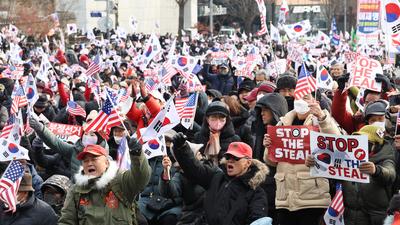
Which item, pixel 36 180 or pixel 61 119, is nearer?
pixel 36 180

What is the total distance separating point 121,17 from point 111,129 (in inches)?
2215

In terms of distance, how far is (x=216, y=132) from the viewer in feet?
28.9

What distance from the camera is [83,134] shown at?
362 inches

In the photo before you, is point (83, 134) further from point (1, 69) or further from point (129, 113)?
point (1, 69)

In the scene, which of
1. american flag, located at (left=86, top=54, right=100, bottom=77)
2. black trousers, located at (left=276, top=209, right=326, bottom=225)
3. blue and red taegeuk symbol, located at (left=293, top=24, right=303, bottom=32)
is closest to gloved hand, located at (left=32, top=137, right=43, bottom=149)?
black trousers, located at (left=276, top=209, right=326, bottom=225)

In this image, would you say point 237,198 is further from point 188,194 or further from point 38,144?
point 38,144

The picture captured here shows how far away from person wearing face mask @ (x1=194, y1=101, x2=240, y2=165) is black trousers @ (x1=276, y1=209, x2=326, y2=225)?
1020 millimetres

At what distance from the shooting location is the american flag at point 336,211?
7391 mm

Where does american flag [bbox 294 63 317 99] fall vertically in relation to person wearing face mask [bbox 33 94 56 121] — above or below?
above

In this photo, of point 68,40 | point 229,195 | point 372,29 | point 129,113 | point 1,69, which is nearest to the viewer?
point 229,195

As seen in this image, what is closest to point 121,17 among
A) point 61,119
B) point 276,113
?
point 61,119

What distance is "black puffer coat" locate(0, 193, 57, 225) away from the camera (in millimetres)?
6895

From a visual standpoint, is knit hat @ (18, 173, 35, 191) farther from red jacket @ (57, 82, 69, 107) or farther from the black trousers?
red jacket @ (57, 82, 69, 107)

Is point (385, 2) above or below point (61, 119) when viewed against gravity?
above
